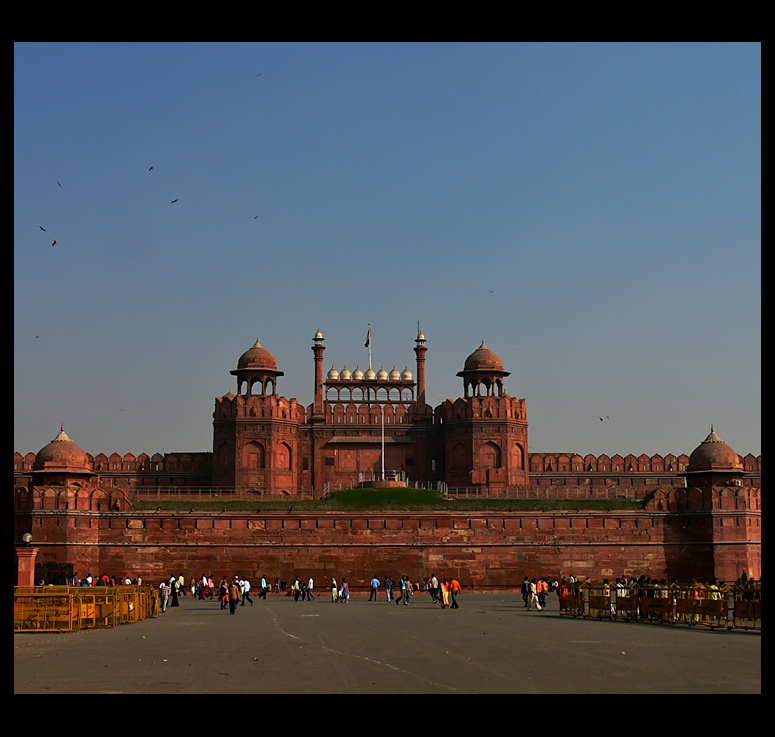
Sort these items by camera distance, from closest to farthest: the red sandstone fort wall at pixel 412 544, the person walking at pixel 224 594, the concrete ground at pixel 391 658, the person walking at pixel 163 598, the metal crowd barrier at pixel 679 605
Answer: the concrete ground at pixel 391 658
the metal crowd barrier at pixel 679 605
the person walking at pixel 224 594
the person walking at pixel 163 598
the red sandstone fort wall at pixel 412 544

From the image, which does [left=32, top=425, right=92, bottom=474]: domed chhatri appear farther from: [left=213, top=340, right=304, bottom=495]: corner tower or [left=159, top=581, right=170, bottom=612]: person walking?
[left=159, top=581, right=170, bottom=612]: person walking

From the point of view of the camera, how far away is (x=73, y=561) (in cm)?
4297

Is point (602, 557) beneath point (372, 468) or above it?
beneath

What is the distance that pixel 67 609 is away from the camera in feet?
74.7

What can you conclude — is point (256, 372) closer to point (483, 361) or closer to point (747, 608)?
point (483, 361)

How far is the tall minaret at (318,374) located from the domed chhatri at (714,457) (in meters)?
18.2

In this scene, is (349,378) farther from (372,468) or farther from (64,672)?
(64,672)

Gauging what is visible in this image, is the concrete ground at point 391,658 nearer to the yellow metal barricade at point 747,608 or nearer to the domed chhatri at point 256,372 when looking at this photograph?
the yellow metal barricade at point 747,608

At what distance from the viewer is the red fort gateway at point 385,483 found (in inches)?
1743

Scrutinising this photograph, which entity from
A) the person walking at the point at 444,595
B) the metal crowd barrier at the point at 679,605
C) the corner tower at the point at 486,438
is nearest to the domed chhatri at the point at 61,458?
the corner tower at the point at 486,438
